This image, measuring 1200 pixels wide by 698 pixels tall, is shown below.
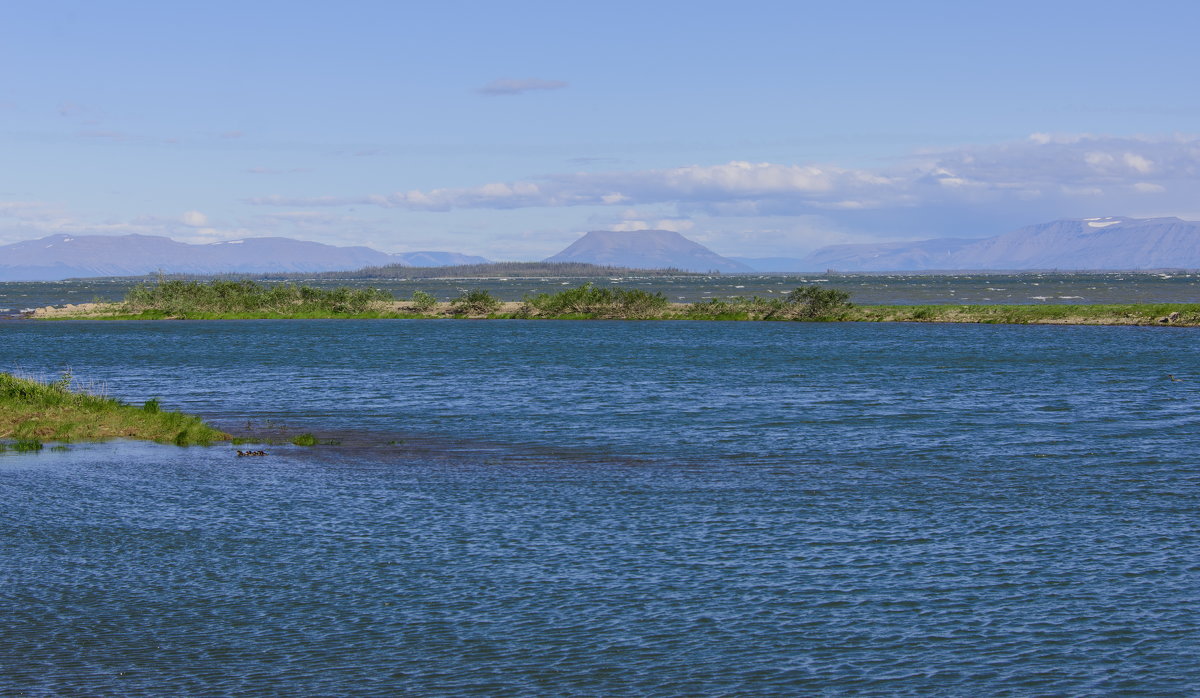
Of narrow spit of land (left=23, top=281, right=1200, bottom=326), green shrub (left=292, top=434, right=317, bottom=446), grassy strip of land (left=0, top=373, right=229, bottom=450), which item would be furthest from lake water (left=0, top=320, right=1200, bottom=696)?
narrow spit of land (left=23, top=281, right=1200, bottom=326)

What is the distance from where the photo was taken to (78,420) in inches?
1454

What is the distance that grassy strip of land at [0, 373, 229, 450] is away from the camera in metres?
35.6

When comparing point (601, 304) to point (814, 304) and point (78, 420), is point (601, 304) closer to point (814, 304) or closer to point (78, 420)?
point (814, 304)

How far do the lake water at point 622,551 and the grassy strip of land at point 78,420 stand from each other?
194 centimetres

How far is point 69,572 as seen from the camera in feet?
66.9

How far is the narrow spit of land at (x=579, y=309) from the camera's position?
10788 centimetres

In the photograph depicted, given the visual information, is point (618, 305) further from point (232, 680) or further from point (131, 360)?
point (232, 680)

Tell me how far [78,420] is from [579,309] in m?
86.5

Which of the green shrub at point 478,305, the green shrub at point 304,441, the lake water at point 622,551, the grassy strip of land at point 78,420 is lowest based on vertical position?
the lake water at point 622,551

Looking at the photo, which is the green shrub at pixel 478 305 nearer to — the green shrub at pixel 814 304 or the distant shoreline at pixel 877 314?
the distant shoreline at pixel 877 314

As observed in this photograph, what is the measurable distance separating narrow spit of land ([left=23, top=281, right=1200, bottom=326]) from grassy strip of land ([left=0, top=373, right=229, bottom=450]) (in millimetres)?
83022

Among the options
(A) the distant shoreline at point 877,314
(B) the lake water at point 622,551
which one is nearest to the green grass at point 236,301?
(A) the distant shoreline at point 877,314

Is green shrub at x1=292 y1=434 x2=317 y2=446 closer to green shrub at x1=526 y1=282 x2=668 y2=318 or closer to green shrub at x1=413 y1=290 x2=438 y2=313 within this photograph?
green shrub at x1=526 y1=282 x2=668 y2=318

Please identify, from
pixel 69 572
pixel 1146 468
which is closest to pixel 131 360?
pixel 69 572
